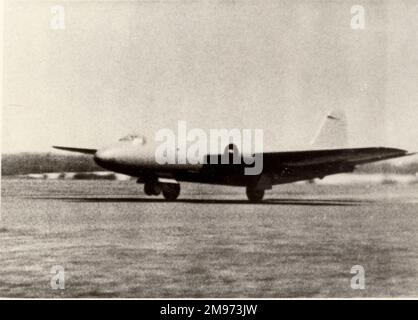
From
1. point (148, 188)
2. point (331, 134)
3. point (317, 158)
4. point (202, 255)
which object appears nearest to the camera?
point (202, 255)

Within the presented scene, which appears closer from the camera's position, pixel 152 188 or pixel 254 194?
pixel 152 188

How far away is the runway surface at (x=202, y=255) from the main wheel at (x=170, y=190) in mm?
5485

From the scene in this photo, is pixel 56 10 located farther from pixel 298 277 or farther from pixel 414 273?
pixel 414 273

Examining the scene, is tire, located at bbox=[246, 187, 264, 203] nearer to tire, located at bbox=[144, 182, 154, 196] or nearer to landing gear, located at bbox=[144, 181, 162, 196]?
landing gear, located at bbox=[144, 181, 162, 196]

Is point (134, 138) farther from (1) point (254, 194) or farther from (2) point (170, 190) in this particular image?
(1) point (254, 194)

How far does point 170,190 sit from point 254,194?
9.37ft

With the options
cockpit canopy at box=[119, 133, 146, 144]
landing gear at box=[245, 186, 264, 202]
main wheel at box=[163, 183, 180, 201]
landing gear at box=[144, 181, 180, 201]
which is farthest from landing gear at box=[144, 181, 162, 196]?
landing gear at box=[245, 186, 264, 202]

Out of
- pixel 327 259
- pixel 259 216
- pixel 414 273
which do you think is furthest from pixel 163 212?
pixel 414 273

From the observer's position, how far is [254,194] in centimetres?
1844

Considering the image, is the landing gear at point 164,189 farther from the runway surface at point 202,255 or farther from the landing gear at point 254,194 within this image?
the runway surface at point 202,255

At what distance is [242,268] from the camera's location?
27.9 ft

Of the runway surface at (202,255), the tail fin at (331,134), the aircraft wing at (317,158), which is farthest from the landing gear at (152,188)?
the tail fin at (331,134)

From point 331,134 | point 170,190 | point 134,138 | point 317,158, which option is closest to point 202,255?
point 134,138

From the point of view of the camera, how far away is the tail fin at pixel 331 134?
67.1 ft
